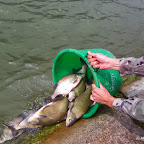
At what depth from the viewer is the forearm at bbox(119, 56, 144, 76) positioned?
9.10 feet

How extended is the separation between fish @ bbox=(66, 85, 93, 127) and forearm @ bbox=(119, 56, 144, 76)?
0.72 m

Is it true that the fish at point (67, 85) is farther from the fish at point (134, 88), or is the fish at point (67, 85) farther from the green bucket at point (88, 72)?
the fish at point (134, 88)

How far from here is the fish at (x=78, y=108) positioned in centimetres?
308

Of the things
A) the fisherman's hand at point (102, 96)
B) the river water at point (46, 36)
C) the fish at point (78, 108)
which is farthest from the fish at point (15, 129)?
the fisherman's hand at point (102, 96)

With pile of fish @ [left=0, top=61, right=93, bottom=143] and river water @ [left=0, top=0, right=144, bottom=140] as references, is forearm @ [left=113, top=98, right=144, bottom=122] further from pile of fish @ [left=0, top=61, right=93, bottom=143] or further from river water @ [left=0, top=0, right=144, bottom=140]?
river water @ [left=0, top=0, right=144, bottom=140]

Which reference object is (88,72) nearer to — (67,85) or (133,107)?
(67,85)

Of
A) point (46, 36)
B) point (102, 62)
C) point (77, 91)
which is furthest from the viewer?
point (46, 36)

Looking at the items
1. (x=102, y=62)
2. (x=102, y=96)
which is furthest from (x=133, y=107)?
(x=102, y=62)

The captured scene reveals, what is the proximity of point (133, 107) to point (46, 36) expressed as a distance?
182 inches

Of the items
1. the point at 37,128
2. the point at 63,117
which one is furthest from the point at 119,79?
the point at 37,128

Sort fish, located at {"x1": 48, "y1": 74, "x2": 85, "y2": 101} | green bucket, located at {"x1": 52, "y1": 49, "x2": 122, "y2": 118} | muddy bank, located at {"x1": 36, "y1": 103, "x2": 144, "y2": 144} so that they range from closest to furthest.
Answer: muddy bank, located at {"x1": 36, "y1": 103, "x2": 144, "y2": 144} → green bucket, located at {"x1": 52, "y1": 49, "x2": 122, "y2": 118} → fish, located at {"x1": 48, "y1": 74, "x2": 85, "y2": 101}

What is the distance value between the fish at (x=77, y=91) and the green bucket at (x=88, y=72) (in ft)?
0.86

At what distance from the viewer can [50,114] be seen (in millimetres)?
3172

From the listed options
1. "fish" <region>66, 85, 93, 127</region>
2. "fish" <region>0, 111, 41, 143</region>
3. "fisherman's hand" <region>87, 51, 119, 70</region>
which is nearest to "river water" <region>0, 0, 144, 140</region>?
"fish" <region>0, 111, 41, 143</region>
